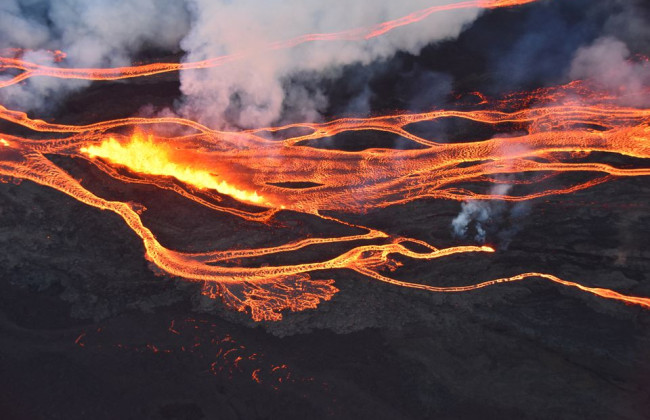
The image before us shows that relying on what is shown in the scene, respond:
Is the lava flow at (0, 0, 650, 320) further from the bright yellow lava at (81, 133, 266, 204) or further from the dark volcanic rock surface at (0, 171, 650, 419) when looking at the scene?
the dark volcanic rock surface at (0, 171, 650, 419)

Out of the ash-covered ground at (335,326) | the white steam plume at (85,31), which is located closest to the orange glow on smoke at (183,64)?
the white steam plume at (85,31)

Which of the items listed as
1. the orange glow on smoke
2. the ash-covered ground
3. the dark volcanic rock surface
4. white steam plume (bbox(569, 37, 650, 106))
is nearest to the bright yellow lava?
the ash-covered ground

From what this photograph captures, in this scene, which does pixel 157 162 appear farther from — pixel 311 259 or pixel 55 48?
pixel 55 48

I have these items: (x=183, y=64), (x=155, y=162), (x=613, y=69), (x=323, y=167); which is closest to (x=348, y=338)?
(x=323, y=167)

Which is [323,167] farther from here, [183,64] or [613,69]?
[613,69]

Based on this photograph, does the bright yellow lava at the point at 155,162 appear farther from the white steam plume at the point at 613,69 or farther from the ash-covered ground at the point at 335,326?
the white steam plume at the point at 613,69

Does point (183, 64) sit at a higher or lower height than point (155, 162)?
higher
